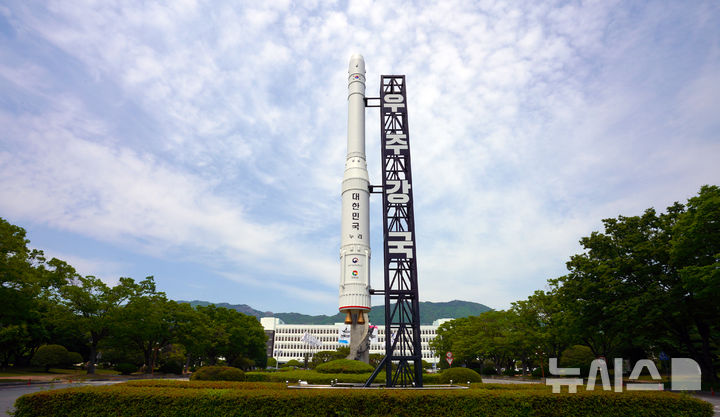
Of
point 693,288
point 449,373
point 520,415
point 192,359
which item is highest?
point 693,288

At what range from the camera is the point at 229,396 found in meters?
13.5

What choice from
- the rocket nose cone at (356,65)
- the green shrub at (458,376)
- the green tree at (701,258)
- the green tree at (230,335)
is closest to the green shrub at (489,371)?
the green tree at (230,335)

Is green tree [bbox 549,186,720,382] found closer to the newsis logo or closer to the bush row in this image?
the newsis logo

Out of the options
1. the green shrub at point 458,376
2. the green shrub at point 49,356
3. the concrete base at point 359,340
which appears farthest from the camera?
the green shrub at point 49,356

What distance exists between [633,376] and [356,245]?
1074 inches

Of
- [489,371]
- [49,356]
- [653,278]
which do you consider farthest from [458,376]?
[49,356]

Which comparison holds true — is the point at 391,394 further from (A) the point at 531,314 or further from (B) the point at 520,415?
(A) the point at 531,314

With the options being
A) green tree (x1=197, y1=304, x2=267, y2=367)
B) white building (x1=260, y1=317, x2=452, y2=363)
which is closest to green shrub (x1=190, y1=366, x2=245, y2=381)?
green tree (x1=197, y1=304, x2=267, y2=367)

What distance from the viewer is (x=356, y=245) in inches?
1499

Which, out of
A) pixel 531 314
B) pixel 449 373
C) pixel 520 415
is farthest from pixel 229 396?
pixel 531 314

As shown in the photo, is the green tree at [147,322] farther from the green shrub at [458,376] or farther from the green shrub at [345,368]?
the green shrub at [458,376]

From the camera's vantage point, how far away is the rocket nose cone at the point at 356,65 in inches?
A: 1747

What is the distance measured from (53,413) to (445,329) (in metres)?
73.4

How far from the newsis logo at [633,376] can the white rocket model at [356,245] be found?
1555cm
